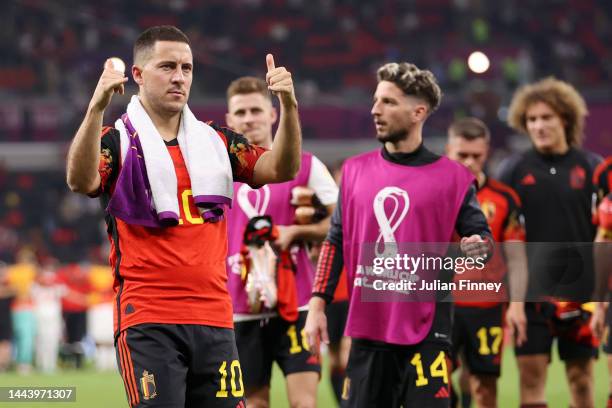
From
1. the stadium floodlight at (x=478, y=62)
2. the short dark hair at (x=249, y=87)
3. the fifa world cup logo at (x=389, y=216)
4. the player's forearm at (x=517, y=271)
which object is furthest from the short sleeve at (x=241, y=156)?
the stadium floodlight at (x=478, y=62)

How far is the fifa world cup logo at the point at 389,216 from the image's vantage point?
5285mm

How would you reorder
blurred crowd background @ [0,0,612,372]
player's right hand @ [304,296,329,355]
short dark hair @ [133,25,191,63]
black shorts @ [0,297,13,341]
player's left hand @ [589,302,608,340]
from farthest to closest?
blurred crowd background @ [0,0,612,372] < black shorts @ [0,297,13,341] < player's left hand @ [589,302,608,340] < player's right hand @ [304,296,329,355] < short dark hair @ [133,25,191,63]

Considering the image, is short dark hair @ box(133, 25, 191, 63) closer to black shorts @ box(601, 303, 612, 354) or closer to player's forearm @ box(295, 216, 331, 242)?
player's forearm @ box(295, 216, 331, 242)

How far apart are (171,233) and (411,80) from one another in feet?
5.91

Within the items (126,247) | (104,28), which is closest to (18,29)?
(104,28)

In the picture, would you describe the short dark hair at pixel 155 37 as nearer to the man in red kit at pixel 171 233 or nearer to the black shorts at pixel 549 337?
the man in red kit at pixel 171 233

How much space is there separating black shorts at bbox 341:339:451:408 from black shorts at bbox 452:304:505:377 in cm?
191

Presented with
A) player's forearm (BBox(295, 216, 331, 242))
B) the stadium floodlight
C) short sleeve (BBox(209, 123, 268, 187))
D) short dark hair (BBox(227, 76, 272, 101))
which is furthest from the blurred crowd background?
short sleeve (BBox(209, 123, 268, 187))

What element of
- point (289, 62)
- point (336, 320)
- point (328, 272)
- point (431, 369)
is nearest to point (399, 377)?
point (431, 369)

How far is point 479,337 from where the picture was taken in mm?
7152

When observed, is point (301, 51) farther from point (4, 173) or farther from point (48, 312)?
point (48, 312)

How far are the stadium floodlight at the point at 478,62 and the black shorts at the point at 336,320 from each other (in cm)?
1319

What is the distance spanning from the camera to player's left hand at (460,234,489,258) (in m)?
4.96

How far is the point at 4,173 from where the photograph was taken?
84.5ft
